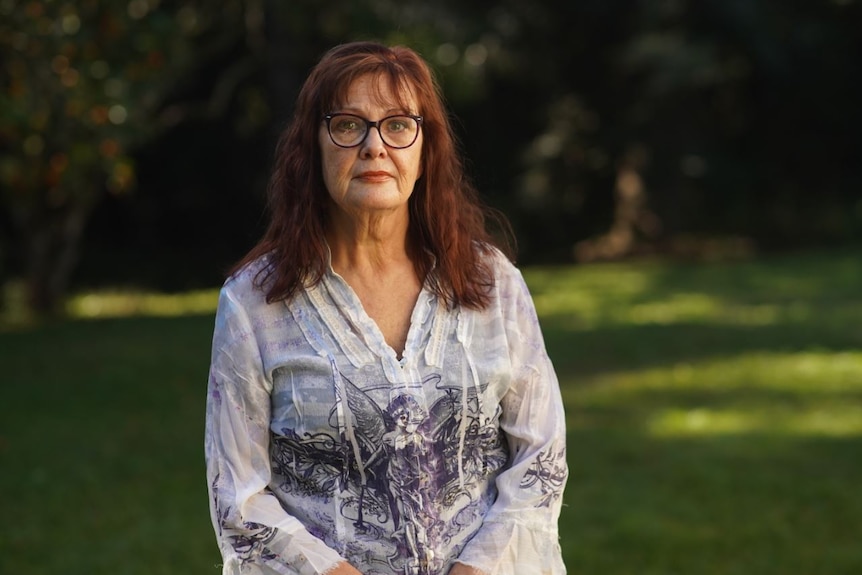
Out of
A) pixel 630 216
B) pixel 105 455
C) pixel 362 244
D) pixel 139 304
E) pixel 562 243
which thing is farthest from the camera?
pixel 562 243

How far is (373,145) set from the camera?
2713 millimetres

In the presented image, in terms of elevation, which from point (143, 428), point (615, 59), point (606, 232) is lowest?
point (606, 232)

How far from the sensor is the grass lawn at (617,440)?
6547mm

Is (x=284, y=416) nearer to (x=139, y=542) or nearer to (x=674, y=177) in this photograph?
(x=139, y=542)

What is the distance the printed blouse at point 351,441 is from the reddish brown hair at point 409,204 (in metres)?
0.05

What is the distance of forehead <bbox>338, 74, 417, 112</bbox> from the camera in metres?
2.72

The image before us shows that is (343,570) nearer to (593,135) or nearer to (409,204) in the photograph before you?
(409,204)

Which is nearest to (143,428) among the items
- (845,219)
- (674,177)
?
(674,177)

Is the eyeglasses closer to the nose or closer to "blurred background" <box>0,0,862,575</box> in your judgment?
the nose

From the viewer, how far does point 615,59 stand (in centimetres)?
2478

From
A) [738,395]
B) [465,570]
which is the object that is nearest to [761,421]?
[738,395]

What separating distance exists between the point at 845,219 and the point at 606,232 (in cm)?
461

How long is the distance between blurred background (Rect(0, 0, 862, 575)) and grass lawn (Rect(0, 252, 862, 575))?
31 mm

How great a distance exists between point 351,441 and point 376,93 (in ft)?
2.36
